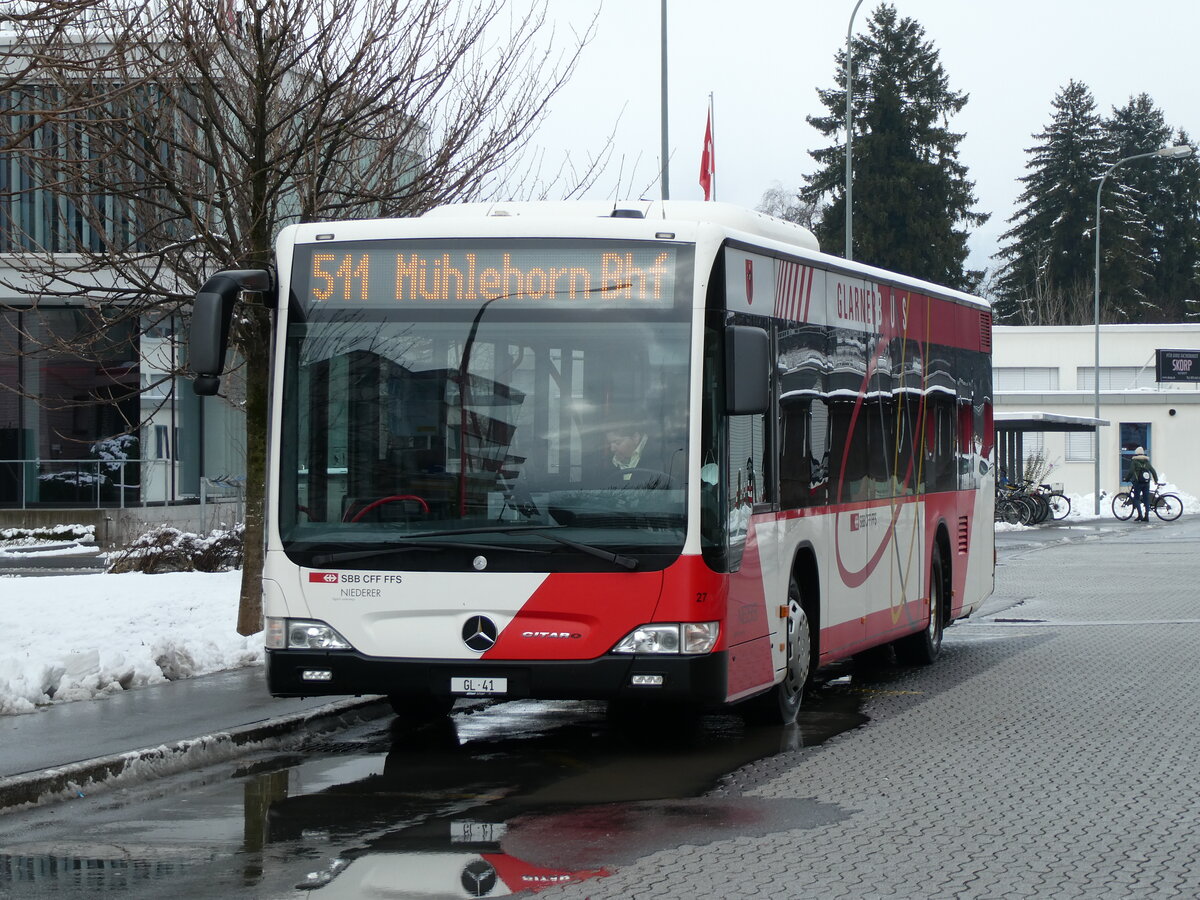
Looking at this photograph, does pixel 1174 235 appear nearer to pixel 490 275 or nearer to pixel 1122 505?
pixel 1122 505

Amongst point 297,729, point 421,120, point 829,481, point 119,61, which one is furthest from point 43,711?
point 421,120

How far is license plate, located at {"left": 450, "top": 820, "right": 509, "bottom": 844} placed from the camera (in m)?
7.61

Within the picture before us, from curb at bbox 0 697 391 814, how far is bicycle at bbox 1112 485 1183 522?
40255 millimetres

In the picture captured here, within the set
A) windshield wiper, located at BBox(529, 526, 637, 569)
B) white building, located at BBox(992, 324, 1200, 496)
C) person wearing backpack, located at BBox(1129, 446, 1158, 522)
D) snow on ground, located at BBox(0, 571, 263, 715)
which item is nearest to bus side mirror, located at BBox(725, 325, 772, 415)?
windshield wiper, located at BBox(529, 526, 637, 569)

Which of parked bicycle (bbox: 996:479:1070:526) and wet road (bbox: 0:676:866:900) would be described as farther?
parked bicycle (bbox: 996:479:1070:526)

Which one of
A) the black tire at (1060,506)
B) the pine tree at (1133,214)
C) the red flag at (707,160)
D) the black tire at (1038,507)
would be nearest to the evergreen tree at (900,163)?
the pine tree at (1133,214)

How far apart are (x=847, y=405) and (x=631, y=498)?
10.7ft

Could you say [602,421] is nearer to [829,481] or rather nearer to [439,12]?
[829,481]

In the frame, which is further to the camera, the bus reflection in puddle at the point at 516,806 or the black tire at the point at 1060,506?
the black tire at the point at 1060,506

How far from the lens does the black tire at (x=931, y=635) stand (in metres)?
14.8

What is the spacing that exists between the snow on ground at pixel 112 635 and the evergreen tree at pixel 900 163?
60.2m

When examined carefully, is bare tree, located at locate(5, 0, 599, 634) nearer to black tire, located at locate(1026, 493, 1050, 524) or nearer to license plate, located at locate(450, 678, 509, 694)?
license plate, located at locate(450, 678, 509, 694)

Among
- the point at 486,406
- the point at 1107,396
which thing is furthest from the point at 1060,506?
the point at 486,406

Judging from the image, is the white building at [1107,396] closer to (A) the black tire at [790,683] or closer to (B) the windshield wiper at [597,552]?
(A) the black tire at [790,683]
